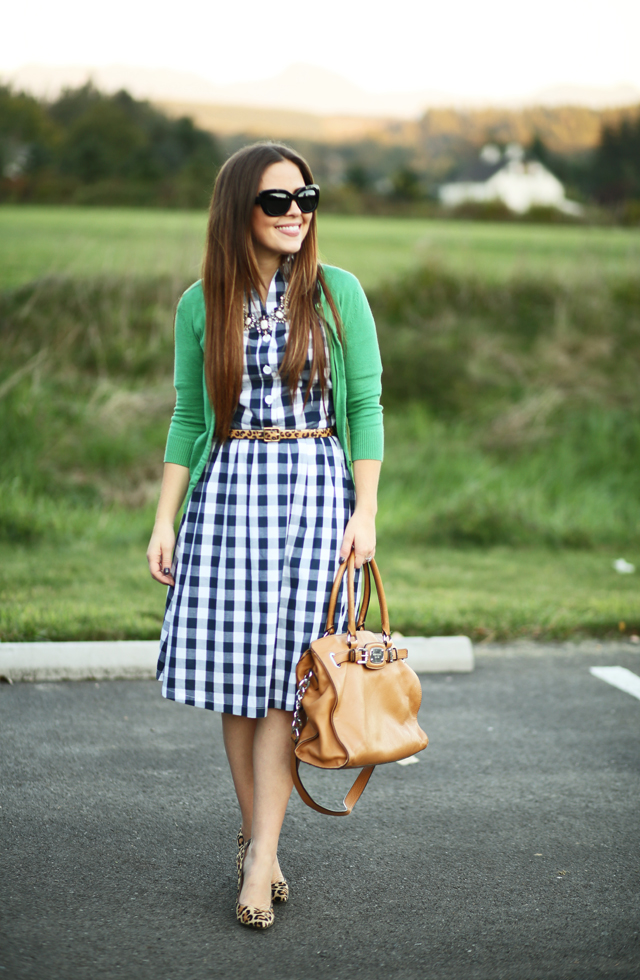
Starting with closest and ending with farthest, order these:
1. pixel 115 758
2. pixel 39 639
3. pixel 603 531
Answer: pixel 115 758 → pixel 39 639 → pixel 603 531

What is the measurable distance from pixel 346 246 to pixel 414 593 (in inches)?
431

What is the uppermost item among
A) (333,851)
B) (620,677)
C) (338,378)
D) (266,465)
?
(338,378)

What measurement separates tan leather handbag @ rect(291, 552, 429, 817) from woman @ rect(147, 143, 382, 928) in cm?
10

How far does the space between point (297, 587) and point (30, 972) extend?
45.8 inches

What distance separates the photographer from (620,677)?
4918 millimetres

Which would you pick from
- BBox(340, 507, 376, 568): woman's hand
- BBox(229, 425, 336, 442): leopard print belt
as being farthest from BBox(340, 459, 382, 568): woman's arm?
BBox(229, 425, 336, 442): leopard print belt

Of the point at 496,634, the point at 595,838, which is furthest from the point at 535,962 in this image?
the point at 496,634

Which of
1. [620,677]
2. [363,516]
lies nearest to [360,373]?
[363,516]

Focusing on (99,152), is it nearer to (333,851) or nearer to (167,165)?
(167,165)

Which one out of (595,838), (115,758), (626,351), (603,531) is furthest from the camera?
(626,351)

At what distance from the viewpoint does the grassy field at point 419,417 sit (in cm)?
605

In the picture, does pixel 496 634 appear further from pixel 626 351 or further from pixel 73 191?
pixel 73 191

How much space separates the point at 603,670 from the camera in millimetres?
5035

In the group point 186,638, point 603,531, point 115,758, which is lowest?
point 603,531
